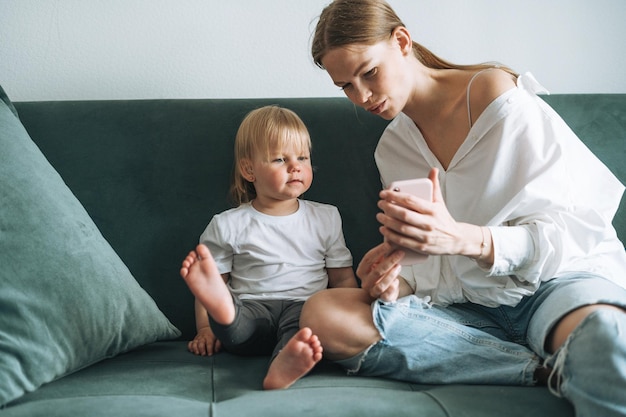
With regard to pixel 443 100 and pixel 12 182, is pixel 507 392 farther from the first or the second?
pixel 12 182

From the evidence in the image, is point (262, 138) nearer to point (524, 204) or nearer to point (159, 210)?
point (159, 210)

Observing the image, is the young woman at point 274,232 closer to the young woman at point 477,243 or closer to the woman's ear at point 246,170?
the woman's ear at point 246,170

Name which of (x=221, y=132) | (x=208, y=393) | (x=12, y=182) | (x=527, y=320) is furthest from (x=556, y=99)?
(x=12, y=182)

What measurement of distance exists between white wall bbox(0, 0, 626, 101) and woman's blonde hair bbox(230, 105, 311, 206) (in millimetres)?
323

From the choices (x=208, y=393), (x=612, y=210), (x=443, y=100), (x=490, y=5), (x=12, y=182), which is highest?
(x=490, y=5)

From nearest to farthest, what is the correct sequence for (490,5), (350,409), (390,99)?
(350,409) < (390,99) < (490,5)

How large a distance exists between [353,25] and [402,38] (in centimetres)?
13

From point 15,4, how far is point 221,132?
683 millimetres

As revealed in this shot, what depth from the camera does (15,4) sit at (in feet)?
6.31

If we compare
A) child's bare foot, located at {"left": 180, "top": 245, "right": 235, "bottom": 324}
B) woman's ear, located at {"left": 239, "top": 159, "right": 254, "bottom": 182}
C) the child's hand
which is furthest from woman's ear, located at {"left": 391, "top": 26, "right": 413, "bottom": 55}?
the child's hand

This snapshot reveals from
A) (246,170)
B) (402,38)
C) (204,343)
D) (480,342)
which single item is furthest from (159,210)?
(480,342)

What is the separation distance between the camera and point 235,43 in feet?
6.60

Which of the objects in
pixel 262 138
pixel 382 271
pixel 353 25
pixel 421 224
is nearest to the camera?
pixel 421 224

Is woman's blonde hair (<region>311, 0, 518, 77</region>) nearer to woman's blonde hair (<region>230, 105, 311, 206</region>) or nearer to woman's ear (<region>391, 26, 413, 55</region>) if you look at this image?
woman's ear (<region>391, 26, 413, 55</region>)
